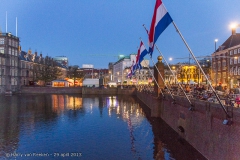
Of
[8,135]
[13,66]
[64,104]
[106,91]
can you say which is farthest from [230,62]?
[13,66]

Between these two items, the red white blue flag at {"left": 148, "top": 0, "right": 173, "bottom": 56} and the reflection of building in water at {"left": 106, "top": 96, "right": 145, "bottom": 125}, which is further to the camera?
the reflection of building in water at {"left": 106, "top": 96, "right": 145, "bottom": 125}

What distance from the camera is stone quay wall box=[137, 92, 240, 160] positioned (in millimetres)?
14339

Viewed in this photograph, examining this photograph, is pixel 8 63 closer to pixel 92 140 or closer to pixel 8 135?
pixel 8 135

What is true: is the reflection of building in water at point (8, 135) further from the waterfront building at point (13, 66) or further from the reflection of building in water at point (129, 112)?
the waterfront building at point (13, 66)

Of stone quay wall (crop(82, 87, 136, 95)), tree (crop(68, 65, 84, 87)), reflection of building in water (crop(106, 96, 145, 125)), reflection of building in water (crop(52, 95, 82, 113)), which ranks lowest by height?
reflection of building in water (crop(106, 96, 145, 125))

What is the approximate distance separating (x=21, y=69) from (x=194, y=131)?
114m

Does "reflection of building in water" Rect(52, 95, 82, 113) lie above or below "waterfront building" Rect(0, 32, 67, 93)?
below

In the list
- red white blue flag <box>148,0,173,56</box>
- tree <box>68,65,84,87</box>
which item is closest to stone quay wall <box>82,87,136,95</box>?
tree <box>68,65,84,87</box>

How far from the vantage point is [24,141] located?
2597 cm

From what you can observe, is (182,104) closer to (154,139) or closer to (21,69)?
(154,139)

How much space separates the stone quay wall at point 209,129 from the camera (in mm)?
14339

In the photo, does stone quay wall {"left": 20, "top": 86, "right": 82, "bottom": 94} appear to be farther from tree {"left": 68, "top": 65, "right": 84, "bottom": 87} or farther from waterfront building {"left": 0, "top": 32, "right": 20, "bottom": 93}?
tree {"left": 68, "top": 65, "right": 84, "bottom": 87}

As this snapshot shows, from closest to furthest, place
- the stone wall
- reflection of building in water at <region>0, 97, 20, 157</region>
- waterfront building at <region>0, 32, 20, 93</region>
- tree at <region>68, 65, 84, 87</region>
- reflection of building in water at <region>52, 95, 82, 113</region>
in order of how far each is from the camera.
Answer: reflection of building in water at <region>0, 97, 20, 157</region> < reflection of building in water at <region>52, 95, 82, 113</region> < waterfront building at <region>0, 32, 20, 93</region> < the stone wall < tree at <region>68, 65, 84, 87</region>

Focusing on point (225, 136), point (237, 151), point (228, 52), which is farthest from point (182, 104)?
point (228, 52)
